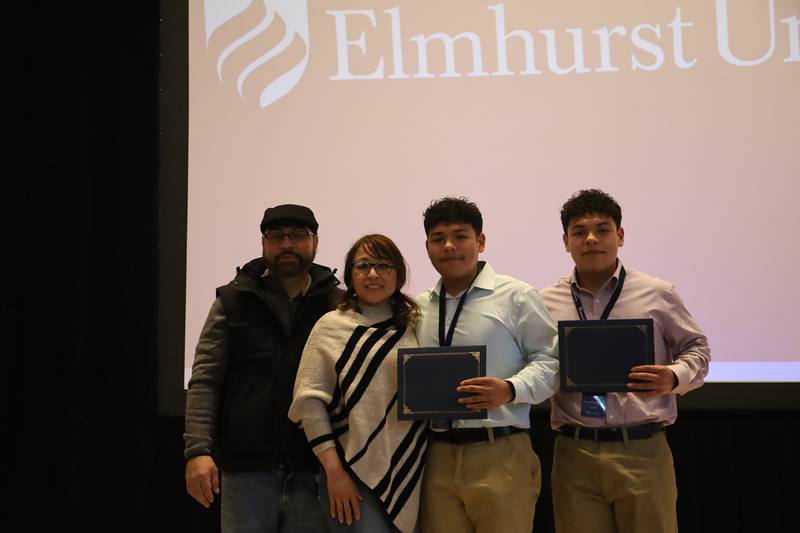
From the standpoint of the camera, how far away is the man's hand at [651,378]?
2.05 m

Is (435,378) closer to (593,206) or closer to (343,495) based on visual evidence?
(343,495)

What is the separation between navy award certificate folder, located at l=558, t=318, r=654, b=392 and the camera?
2.06 meters

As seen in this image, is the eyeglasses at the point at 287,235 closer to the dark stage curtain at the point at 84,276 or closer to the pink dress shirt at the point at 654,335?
the pink dress shirt at the point at 654,335

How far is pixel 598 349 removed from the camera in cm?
206

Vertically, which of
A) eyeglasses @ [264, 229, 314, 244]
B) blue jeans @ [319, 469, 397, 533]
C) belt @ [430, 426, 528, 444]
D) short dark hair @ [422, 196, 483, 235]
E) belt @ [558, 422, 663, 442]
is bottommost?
blue jeans @ [319, 469, 397, 533]

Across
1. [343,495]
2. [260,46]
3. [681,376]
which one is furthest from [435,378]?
[260,46]

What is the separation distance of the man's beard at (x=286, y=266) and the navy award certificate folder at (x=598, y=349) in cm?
78

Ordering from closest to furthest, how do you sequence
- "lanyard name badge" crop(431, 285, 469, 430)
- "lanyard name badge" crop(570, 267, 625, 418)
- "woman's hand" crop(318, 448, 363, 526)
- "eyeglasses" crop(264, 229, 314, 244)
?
"woman's hand" crop(318, 448, 363, 526) → "lanyard name badge" crop(431, 285, 469, 430) → "lanyard name badge" crop(570, 267, 625, 418) → "eyeglasses" crop(264, 229, 314, 244)

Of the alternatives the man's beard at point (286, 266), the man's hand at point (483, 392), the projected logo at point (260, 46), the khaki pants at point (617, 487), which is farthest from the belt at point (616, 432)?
the projected logo at point (260, 46)

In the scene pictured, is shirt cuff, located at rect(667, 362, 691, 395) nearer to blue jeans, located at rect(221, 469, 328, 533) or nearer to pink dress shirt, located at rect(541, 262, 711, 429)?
pink dress shirt, located at rect(541, 262, 711, 429)

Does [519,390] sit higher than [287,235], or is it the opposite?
[287,235]

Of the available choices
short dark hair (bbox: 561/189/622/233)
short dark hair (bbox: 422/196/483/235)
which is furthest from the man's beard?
short dark hair (bbox: 561/189/622/233)

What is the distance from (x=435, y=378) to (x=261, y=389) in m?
0.54

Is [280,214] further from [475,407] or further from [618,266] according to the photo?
[618,266]
